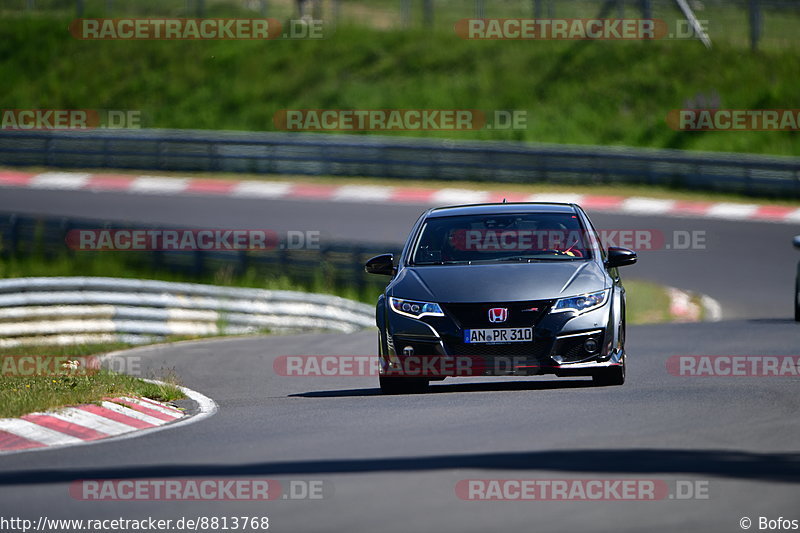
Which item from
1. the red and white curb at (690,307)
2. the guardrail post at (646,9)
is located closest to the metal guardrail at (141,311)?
the red and white curb at (690,307)

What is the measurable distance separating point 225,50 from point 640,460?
3893 centimetres

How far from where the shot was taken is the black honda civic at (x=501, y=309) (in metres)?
10.4

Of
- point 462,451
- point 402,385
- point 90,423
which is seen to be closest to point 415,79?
point 402,385

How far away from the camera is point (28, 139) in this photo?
34312mm

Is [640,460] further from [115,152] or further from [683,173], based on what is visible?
[115,152]

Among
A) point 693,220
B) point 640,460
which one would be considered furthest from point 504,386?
point 693,220

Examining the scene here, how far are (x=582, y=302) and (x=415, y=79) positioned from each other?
3172cm

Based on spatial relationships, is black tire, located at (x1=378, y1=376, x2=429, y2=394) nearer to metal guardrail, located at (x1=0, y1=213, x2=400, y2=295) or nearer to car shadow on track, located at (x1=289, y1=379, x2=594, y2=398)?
car shadow on track, located at (x1=289, y1=379, x2=594, y2=398)

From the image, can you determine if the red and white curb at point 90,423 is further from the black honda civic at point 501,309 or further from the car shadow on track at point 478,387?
the black honda civic at point 501,309

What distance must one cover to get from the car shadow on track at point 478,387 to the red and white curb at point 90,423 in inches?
50.6

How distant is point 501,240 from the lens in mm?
11445

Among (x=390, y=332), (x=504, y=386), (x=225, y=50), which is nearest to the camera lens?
(x=390, y=332)

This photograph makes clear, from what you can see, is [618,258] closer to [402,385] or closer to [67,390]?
[402,385]

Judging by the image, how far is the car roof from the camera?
38.3 feet
